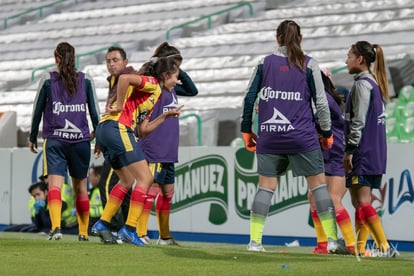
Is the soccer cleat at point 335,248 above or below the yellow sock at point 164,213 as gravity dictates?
below

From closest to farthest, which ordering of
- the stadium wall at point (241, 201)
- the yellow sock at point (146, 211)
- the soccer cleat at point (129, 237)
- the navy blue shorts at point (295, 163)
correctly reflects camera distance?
the navy blue shorts at point (295, 163), the soccer cleat at point (129, 237), the yellow sock at point (146, 211), the stadium wall at point (241, 201)

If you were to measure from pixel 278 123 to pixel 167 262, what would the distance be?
1.65 meters

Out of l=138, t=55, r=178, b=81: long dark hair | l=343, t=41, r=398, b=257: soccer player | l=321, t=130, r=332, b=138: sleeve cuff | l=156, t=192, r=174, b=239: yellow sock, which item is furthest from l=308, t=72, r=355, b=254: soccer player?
l=156, t=192, r=174, b=239: yellow sock

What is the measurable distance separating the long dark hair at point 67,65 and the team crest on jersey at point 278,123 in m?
2.59

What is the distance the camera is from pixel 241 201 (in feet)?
48.9

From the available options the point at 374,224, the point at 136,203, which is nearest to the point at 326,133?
the point at 374,224

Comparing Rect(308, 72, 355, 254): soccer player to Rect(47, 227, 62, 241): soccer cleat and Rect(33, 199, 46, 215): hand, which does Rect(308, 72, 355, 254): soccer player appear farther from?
Rect(33, 199, 46, 215): hand

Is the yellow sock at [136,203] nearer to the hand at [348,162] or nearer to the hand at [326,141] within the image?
the hand at [326,141]

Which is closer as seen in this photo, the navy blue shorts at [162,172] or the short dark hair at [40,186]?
the navy blue shorts at [162,172]

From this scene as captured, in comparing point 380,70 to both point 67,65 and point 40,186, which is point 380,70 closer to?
point 67,65

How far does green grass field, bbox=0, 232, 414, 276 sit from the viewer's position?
812 cm

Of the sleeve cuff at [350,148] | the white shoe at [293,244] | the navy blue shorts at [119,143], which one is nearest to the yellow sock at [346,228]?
the sleeve cuff at [350,148]

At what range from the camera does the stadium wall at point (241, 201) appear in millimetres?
13258

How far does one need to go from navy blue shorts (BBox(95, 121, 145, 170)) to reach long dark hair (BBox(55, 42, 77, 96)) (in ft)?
5.35
